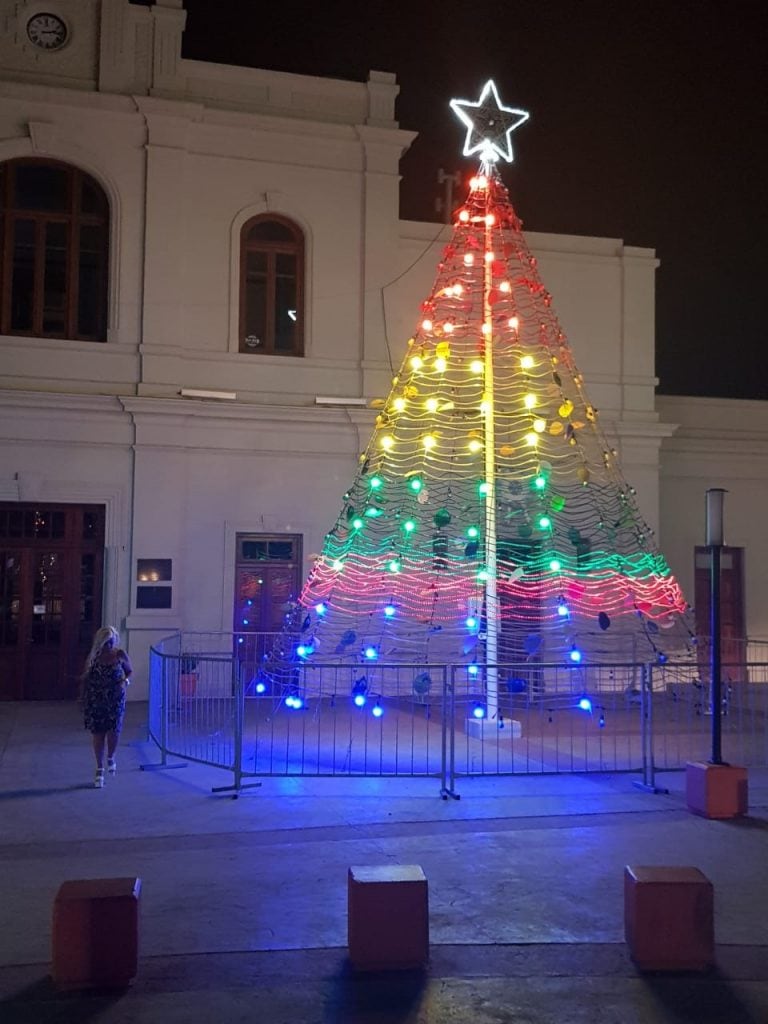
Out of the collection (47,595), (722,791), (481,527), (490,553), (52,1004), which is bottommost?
(52,1004)

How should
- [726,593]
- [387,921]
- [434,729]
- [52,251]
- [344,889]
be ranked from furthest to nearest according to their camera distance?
[726,593] → [52,251] → [434,729] → [344,889] → [387,921]

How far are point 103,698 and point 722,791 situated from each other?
567cm

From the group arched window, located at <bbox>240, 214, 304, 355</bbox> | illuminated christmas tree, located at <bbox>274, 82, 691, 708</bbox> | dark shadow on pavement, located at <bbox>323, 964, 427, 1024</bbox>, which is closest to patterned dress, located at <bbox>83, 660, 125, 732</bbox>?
illuminated christmas tree, located at <bbox>274, 82, 691, 708</bbox>

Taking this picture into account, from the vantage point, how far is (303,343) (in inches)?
642

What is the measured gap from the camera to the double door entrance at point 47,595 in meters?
14.8

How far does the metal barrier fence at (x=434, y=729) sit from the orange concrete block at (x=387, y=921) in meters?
3.72

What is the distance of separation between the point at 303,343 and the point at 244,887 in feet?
36.5

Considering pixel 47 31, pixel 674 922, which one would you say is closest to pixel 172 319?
pixel 47 31

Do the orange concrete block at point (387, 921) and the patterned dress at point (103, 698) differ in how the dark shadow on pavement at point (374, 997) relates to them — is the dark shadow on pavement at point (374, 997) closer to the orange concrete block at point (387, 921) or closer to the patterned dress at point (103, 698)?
the orange concrete block at point (387, 921)

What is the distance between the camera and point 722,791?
326 inches

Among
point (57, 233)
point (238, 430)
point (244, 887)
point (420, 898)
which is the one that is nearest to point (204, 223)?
point (57, 233)

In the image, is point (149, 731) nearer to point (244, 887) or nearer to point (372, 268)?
point (244, 887)

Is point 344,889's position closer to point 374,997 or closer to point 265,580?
point 374,997

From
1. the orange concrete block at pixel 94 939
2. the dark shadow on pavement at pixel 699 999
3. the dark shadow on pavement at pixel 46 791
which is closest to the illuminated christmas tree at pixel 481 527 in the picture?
the dark shadow on pavement at pixel 46 791
